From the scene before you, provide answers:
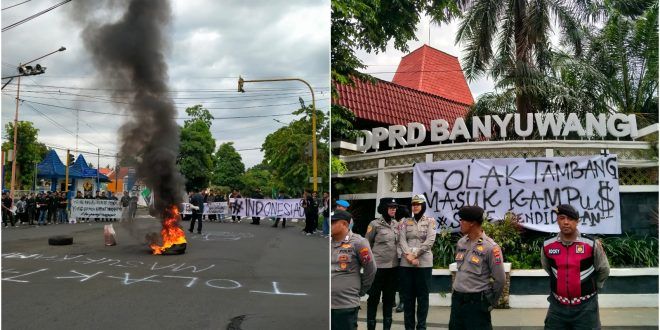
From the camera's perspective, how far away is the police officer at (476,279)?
136 inches

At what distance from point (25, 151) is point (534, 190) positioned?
4924 millimetres

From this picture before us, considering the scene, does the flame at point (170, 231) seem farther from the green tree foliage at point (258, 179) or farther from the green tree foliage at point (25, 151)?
the green tree foliage at point (25, 151)

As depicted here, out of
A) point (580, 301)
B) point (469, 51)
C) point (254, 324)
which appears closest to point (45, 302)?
→ point (254, 324)

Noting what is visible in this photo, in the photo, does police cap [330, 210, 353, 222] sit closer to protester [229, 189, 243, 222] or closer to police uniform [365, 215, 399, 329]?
protester [229, 189, 243, 222]

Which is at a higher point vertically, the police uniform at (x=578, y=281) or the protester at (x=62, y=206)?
the protester at (x=62, y=206)

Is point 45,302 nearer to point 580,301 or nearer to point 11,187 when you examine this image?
point 11,187

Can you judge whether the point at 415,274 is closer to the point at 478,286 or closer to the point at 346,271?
the point at 478,286

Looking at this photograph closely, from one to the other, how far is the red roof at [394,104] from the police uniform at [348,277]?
2.75 metres

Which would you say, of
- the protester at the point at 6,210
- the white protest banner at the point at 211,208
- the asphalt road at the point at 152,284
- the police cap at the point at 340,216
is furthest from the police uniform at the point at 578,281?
the protester at the point at 6,210

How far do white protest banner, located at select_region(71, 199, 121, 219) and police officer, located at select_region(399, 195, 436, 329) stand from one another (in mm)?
2405

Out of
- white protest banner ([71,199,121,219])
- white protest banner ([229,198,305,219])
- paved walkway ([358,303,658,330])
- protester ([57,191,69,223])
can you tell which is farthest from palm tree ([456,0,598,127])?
protester ([57,191,69,223])

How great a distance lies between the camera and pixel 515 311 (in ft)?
19.3

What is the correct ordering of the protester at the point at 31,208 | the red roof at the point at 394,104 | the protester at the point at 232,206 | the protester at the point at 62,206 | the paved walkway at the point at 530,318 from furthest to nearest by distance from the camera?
the red roof at the point at 394,104, the paved walkway at the point at 530,318, the protester at the point at 232,206, the protester at the point at 62,206, the protester at the point at 31,208

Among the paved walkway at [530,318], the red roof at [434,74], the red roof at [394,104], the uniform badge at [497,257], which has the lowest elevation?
the paved walkway at [530,318]
